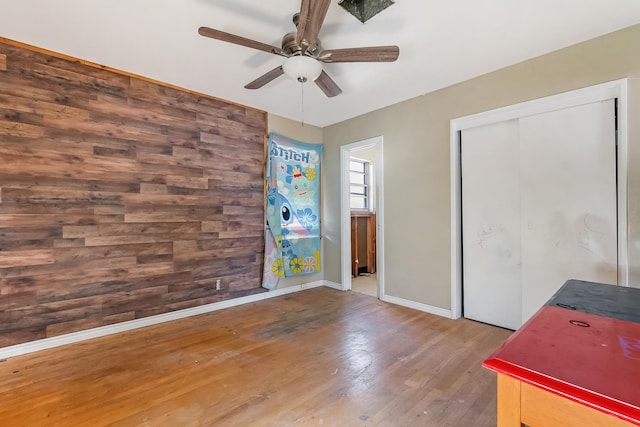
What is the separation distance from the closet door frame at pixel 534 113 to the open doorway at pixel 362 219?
967 mm

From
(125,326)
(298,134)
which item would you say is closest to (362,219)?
(298,134)

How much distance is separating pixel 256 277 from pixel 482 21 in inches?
143

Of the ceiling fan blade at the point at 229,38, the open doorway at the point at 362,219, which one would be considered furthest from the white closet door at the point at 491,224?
the ceiling fan blade at the point at 229,38

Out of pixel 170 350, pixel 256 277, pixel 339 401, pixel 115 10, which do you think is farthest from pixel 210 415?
pixel 115 10

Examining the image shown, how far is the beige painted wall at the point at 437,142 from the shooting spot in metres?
2.21

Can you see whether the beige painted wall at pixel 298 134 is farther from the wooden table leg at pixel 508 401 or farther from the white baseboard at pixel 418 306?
the wooden table leg at pixel 508 401

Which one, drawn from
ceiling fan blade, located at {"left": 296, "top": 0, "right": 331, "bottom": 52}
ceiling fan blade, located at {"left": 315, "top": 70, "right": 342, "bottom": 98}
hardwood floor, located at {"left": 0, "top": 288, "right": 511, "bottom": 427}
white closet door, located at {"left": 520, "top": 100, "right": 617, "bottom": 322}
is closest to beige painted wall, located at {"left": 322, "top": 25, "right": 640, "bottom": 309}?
white closet door, located at {"left": 520, "top": 100, "right": 617, "bottom": 322}

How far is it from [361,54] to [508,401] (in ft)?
7.05

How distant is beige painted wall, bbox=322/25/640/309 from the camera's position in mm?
2215

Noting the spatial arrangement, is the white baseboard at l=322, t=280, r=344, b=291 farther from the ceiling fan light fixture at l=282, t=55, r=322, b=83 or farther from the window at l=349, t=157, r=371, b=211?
the ceiling fan light fixture at l=282, t=55, r=322, b=83

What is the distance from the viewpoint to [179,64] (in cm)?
277

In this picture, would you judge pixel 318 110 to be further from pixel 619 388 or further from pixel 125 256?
pixel 619 388

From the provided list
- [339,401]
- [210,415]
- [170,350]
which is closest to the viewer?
[210,415]

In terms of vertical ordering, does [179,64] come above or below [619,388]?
above
